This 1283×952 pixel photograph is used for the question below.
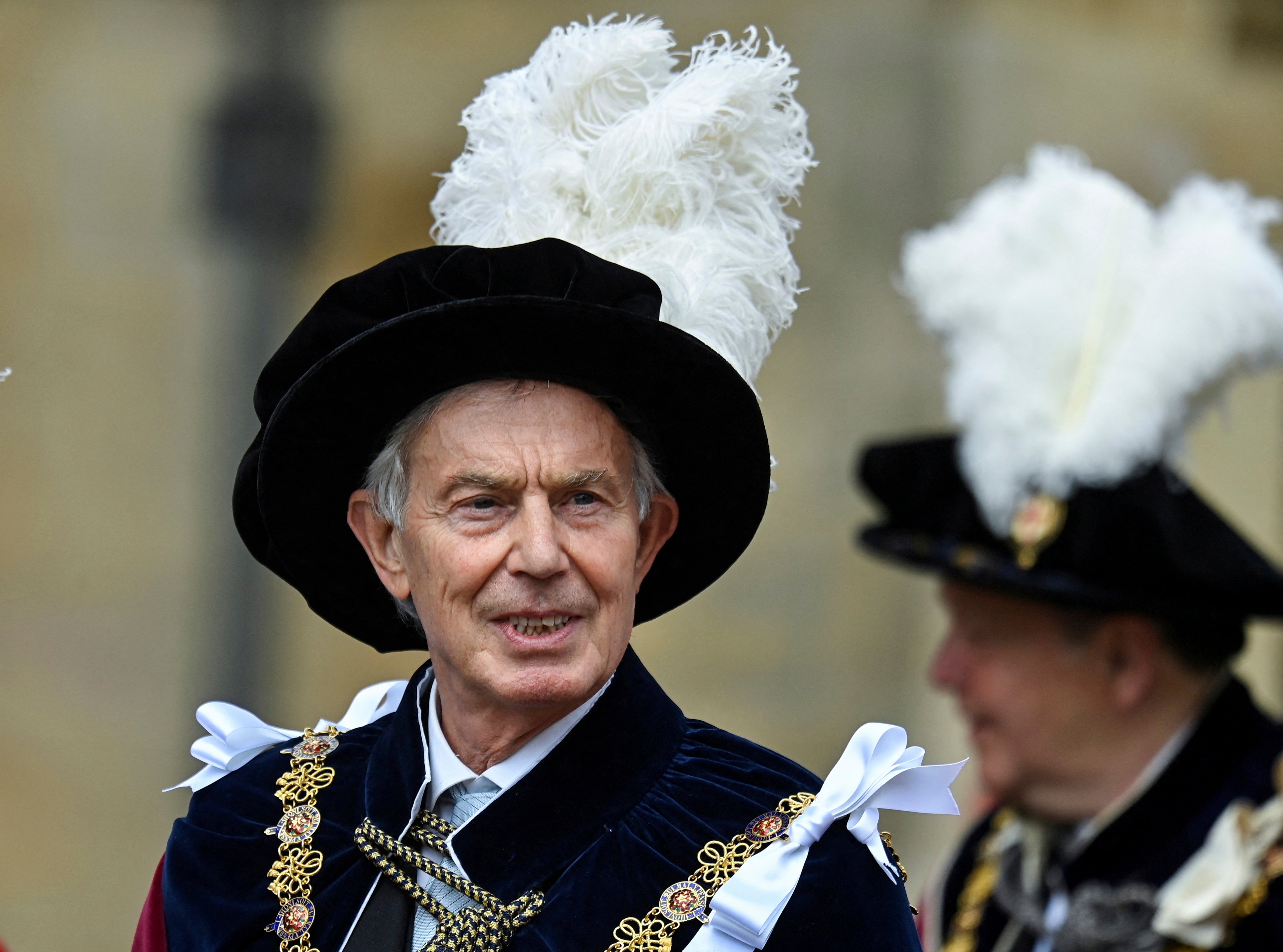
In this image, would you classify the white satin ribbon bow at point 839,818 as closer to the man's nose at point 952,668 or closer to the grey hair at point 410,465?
the grey hair at point 410,465

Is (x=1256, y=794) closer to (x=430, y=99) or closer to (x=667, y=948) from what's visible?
(x=667, y=948)

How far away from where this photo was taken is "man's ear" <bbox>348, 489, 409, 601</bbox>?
2.63 metres

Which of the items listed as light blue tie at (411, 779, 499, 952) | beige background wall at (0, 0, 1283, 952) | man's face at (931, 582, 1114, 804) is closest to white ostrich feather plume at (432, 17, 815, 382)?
light blue tie at (411, 779, 499, 952)

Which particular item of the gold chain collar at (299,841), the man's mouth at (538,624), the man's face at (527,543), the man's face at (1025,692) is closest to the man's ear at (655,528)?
the man's face at (527,543)

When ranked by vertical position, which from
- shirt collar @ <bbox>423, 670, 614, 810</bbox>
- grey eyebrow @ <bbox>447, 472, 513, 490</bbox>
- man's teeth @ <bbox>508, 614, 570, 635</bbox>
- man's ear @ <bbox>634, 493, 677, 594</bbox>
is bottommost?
shirt collar @ <bbox>423, 670, 614, 810</bbox>

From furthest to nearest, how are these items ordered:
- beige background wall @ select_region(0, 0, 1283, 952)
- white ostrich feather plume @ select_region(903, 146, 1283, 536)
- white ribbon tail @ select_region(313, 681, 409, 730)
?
1. beige background wall @ select_region(0, 0, 1283, 952)
2. white ostrich feather plume @ select_region(903, 146, 1283, 536)
3. white ribbon tail @ select_region(313, 681, 409, 730)

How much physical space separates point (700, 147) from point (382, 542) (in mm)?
829

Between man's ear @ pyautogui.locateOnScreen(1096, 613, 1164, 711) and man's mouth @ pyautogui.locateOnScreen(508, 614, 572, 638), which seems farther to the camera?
man's ear @ pyautogui.locateOnScreen(1096, 613, 1164, 711)

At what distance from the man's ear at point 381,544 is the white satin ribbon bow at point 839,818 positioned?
2.41 feet

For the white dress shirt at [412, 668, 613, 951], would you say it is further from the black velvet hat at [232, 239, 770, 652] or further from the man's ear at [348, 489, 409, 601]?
the black velvet hat at [232, 239, 770, 652]

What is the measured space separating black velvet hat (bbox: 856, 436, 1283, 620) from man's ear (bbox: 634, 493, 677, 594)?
1660mm

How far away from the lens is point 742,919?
88.7 inches

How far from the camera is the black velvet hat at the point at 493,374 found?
241 centimetres

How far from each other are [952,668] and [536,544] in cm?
225
